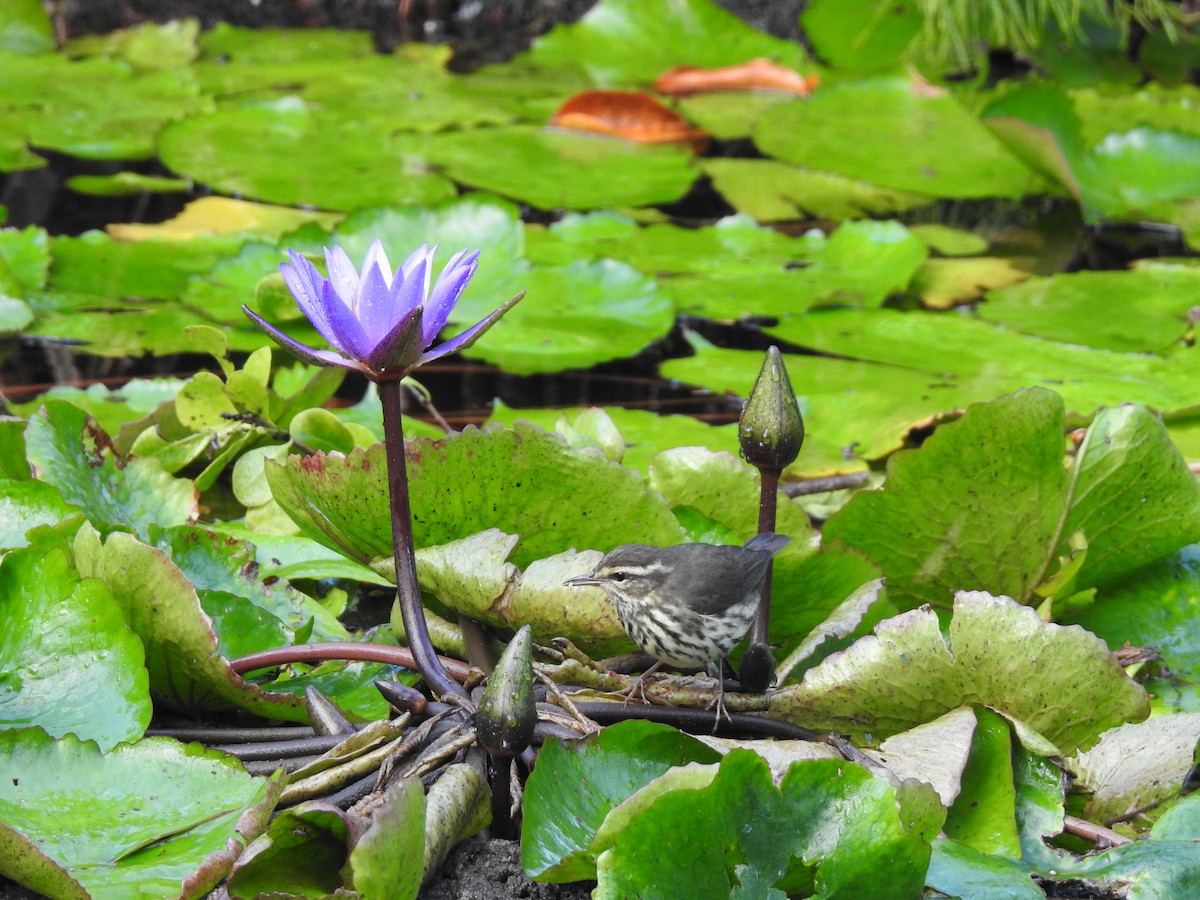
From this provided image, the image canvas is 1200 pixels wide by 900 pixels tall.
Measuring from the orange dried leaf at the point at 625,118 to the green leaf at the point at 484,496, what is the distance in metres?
3.09

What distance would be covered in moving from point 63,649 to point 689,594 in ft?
2.16

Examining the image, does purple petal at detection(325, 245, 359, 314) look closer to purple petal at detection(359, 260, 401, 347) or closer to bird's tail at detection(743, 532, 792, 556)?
purple petal at detection(359, 260, 401, 347)

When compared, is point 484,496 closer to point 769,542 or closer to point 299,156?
point 769,542

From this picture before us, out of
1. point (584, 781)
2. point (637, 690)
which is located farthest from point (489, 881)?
point (637, 690)

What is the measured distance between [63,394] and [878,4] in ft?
13.2

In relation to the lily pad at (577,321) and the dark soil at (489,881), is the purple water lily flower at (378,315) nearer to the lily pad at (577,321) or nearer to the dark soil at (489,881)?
the dark soil at (489,881)

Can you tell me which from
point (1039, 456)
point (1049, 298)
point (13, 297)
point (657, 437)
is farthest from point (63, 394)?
point (1049, 298)

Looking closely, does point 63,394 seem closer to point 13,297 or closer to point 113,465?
point 13,297

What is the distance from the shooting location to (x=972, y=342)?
2.79 meters

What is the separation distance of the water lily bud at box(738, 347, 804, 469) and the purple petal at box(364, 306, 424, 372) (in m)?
0.36

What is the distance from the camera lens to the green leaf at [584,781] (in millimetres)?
1120

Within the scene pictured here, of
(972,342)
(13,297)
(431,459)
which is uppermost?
(431,459)

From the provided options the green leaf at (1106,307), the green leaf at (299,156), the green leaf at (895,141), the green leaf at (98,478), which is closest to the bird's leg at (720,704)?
the green leaf at (98,478)

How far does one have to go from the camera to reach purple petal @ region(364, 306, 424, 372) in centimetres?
110
